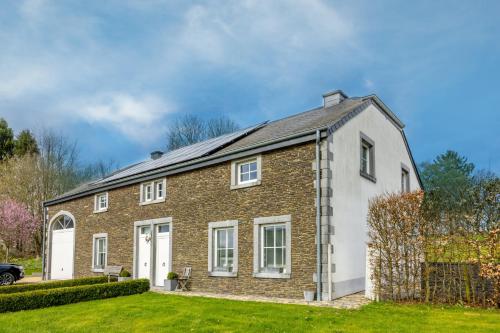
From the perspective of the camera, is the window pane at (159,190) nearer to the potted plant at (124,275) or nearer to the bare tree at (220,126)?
the potted plant at (124,275)

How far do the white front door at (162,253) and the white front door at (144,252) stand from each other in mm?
433

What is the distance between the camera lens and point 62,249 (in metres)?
23.1

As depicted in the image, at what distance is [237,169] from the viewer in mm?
14562

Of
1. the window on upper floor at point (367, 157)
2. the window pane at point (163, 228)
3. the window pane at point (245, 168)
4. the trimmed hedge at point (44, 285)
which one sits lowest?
the trimmed hedge at point (44, 285)

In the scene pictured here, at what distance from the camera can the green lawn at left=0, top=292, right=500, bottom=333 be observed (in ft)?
27.3

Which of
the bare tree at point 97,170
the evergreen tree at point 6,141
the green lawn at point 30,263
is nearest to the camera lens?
the green lawn at point 30,263

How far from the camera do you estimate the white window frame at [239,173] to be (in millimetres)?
13625

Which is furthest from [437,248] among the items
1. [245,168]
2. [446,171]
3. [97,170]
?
[97,170]

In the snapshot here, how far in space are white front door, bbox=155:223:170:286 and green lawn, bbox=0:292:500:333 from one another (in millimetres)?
5034

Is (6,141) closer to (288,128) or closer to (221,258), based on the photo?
(221,258)

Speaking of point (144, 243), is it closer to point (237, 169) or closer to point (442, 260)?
point (237, 169)

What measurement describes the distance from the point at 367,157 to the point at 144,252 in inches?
378

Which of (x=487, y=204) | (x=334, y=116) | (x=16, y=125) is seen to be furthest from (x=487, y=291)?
(x=16, y=125)

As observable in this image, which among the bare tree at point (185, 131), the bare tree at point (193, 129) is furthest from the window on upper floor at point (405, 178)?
the bare tree at point (185, 131)
